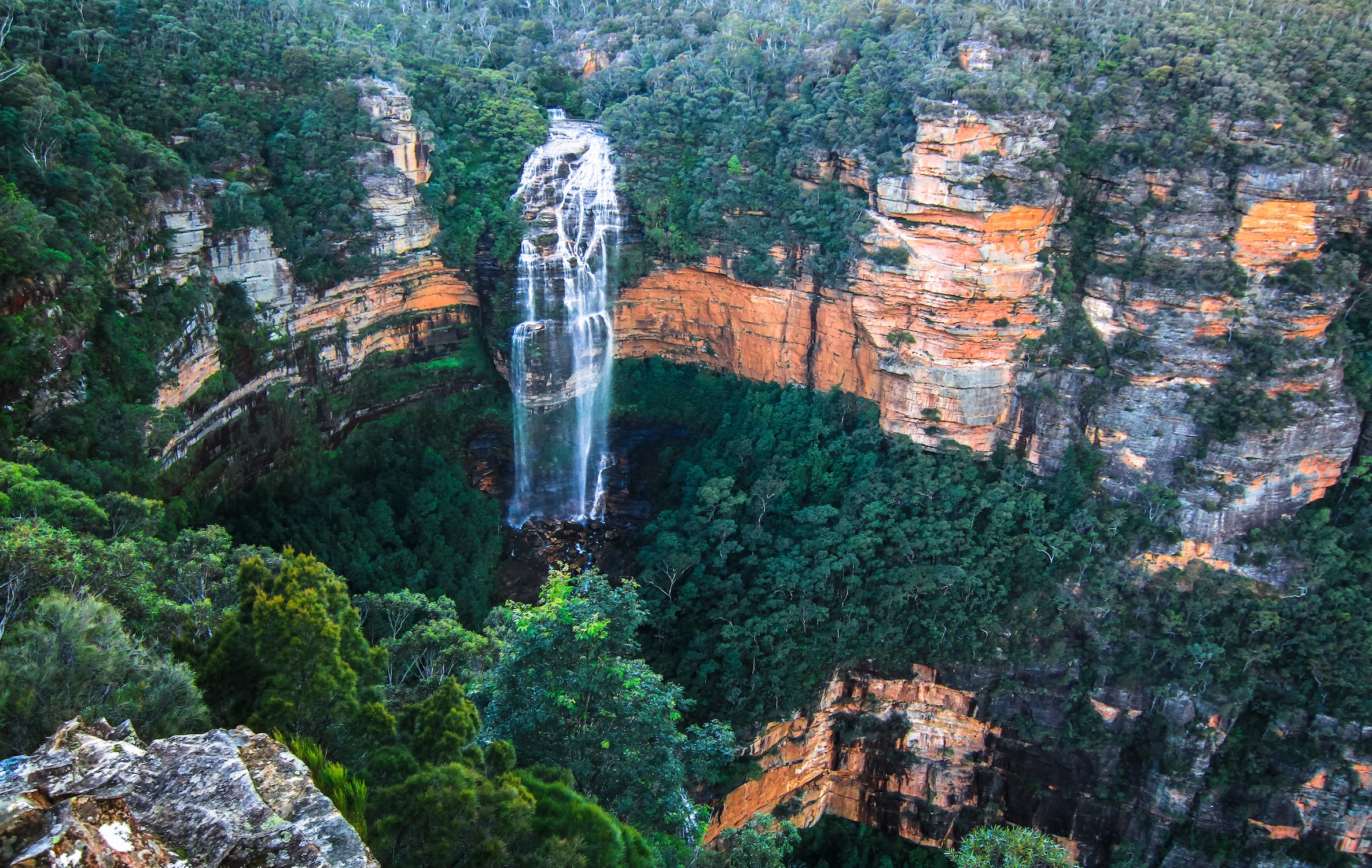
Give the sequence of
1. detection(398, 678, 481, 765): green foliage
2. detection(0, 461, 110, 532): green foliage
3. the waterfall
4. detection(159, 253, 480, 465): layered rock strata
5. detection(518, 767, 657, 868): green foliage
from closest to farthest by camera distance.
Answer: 1. detection(518, 767, 657, 868): green foliage
2. detection(398, 678, 481, 765): green foliage
3. detection(0, 461, 110, 532): green foliage
4. detection(159, 253, 480, 465): layered rock strata
5. the waterfall

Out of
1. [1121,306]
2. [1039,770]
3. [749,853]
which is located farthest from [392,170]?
[1039,770]

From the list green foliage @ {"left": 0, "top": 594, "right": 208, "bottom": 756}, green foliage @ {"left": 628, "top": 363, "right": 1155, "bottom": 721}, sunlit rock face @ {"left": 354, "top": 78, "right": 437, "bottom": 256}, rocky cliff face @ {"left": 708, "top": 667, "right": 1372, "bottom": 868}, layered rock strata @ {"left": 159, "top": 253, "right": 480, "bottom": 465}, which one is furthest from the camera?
sunlit rock face @ {"left": 354, "top": 78, "right": 437, "bottom": 256}

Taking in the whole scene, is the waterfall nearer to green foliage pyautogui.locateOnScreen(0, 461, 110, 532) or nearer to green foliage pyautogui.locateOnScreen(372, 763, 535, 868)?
green foliage pyautogui.locateOnScreen(0, 461, 110, 532)

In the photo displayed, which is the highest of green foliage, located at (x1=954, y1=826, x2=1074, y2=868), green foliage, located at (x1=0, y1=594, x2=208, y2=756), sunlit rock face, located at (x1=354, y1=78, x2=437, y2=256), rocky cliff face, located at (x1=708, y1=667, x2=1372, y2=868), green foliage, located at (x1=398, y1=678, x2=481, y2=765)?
sunlit rock face, located at (x1=354, y1=78, x2=437, y2=256)

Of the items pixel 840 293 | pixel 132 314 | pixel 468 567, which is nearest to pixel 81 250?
pixel 132 314

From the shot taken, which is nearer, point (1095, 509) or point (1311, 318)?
point (1311, 318)

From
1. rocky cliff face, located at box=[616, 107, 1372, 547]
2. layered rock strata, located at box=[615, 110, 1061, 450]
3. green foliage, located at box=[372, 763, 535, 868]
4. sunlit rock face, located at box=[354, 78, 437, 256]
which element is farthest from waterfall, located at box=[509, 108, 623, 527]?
green foliage, located at box=[372, 763, 535, 868]

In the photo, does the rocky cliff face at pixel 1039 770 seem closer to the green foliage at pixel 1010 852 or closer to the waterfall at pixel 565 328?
the green foliage at pixel 1010 852

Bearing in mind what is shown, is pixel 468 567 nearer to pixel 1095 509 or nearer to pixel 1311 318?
pixel 1095 509
